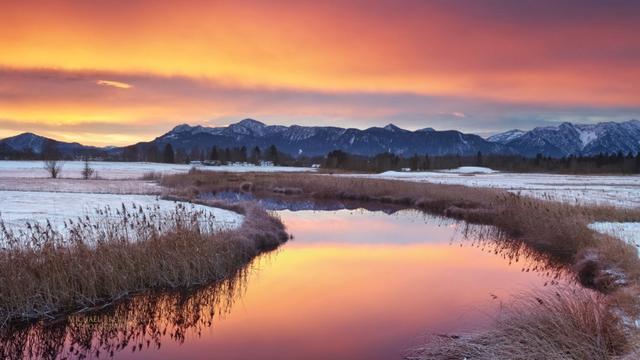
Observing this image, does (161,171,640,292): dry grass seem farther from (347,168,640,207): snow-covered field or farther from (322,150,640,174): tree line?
(322,150,640,174): tree line

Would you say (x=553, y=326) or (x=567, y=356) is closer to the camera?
(x=567, y=356)

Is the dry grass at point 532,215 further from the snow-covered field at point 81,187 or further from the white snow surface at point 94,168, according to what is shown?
the white snow surface at point 94,168

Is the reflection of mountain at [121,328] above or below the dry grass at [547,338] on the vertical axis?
below

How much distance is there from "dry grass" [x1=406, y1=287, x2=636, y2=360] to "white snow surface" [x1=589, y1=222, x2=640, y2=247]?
8.72 m

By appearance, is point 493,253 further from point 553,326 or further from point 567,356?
point 567,356

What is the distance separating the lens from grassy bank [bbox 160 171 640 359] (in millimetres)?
8156

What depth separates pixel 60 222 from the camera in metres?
20.3

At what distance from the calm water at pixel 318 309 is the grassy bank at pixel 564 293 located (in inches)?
60.2

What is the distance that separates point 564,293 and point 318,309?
6015mm

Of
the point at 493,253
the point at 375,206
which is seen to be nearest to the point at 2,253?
the point at 493,253

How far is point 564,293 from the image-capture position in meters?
11.6

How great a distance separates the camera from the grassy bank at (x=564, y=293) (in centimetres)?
816

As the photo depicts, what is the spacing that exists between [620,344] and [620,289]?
4961mm

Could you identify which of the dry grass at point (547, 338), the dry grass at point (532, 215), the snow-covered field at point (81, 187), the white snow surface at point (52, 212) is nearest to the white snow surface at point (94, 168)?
the snow-covered field at point (81, 187)
